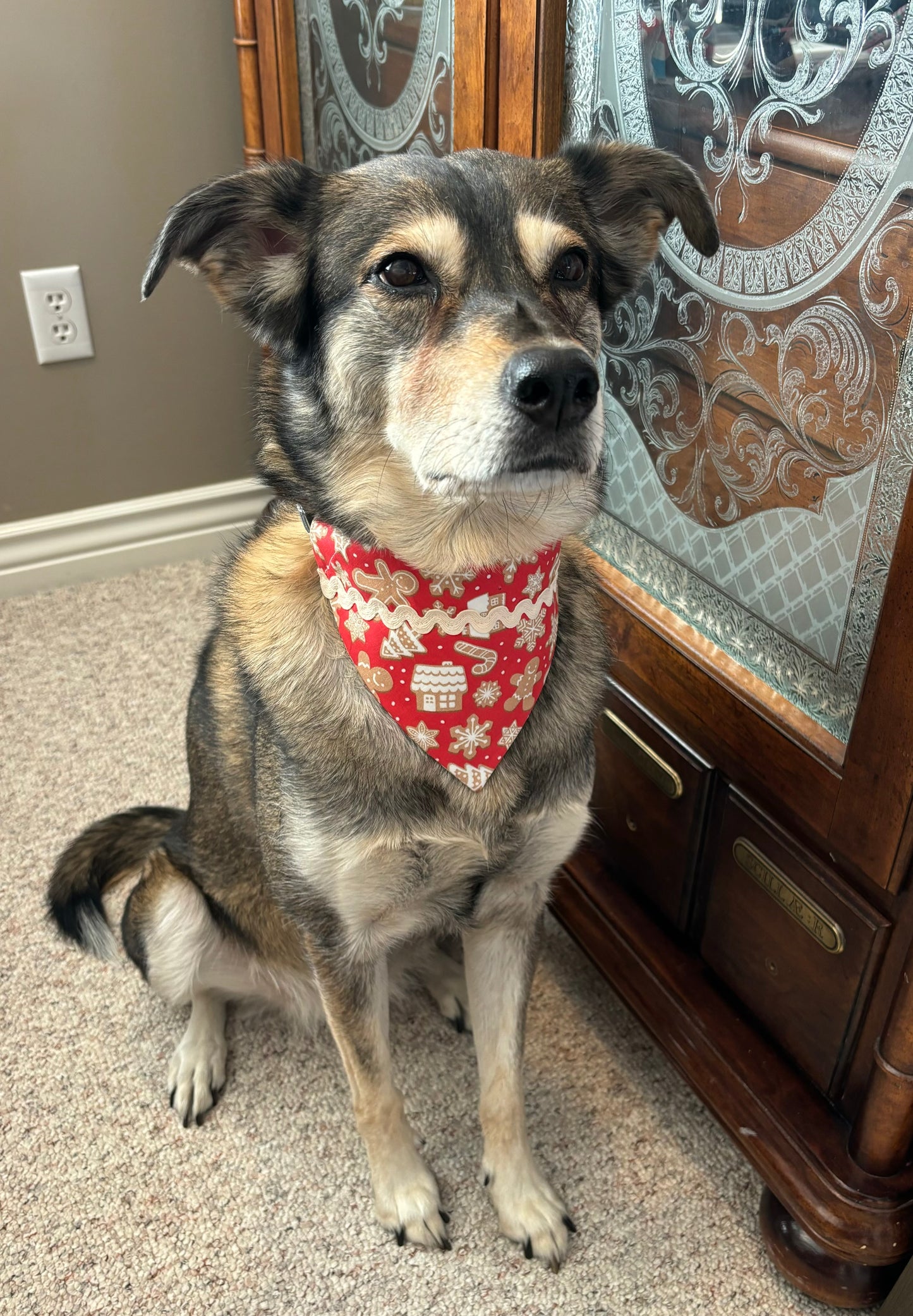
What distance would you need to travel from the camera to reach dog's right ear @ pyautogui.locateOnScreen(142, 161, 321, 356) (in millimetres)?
952

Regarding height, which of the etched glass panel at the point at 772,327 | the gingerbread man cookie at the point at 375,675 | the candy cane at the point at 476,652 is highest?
the etched glass panel at the point at 772,327

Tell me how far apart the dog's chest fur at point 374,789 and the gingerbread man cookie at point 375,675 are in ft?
0.11

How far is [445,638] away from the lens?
3.48 feet

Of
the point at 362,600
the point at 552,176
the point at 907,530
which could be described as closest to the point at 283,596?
the point at 362,600

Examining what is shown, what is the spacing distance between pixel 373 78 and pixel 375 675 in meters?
1.23

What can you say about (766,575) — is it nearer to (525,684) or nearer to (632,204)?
(525,684)

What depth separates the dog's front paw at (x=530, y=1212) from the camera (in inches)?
48.7

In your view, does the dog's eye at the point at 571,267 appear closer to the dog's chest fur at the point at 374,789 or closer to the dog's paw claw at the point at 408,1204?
the dog's chest fur at the point at 374,789

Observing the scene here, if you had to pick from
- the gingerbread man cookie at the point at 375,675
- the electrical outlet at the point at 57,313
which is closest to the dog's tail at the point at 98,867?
the gingerbread man cookie at the point at 375,675

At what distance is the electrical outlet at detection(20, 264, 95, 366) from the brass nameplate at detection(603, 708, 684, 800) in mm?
1465

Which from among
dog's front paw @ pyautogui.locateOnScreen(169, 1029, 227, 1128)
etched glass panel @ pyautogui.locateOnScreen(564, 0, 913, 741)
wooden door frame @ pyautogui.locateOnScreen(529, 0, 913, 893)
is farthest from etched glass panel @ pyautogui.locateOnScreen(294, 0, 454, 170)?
dog's front paw @ pyautogui.locateOnScreen(169, 1029, 227, 1128)

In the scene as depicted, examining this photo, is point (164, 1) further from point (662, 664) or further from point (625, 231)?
point (662, 664)

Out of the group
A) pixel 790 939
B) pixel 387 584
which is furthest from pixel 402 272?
pixel 790 939

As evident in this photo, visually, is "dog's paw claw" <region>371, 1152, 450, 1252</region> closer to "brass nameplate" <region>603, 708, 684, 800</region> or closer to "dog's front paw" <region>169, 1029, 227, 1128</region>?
"dog's front paw" <region>169, 1029, 227, 1128</region>
